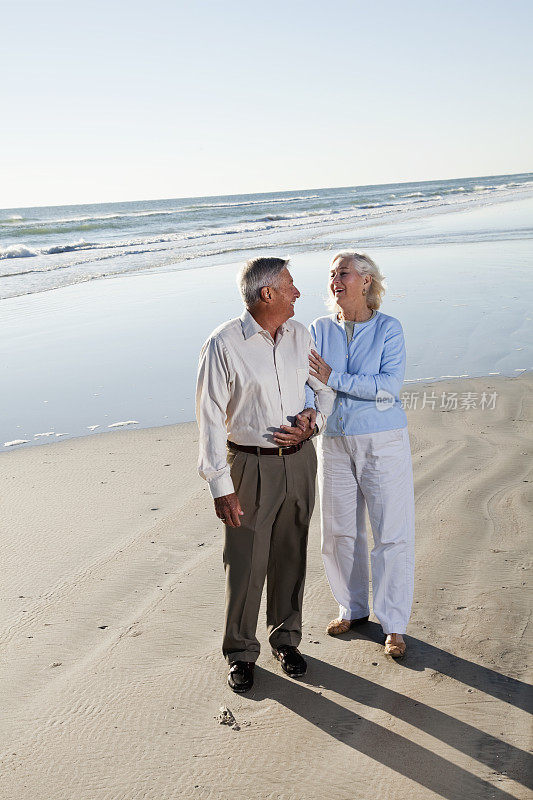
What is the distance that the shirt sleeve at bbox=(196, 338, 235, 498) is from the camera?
3.15 metres

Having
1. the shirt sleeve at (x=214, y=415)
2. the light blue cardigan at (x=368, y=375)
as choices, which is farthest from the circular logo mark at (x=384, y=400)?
the shirt sleeve at (x=214, y=415)

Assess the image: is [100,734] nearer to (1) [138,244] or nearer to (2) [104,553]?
(2) [104,553]

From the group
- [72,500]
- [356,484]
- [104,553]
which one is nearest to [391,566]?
[356,484]

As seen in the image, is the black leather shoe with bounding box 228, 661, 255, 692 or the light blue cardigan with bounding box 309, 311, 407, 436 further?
the light blue cardigan with bounding box 309, 311, 407, 436

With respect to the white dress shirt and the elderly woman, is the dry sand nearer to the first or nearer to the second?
the elderly woman

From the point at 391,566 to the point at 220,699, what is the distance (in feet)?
3.26

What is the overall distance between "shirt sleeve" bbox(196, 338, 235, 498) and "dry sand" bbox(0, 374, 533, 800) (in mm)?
983

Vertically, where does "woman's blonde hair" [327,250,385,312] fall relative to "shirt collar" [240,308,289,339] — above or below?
above

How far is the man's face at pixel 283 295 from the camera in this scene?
3156 millimetres

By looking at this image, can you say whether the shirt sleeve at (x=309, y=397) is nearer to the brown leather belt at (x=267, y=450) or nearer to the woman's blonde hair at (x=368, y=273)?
the brown leather belt at (x=267, y=450)

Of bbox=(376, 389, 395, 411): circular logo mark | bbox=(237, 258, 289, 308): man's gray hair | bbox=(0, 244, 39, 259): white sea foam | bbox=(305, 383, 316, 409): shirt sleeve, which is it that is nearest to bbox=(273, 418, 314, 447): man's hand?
bbox=(305, 383, 316, 409): shirt sleeve

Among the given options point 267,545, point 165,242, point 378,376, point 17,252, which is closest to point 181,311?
point 378,376

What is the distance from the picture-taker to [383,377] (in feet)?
11.4

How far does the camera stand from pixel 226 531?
3.35m
